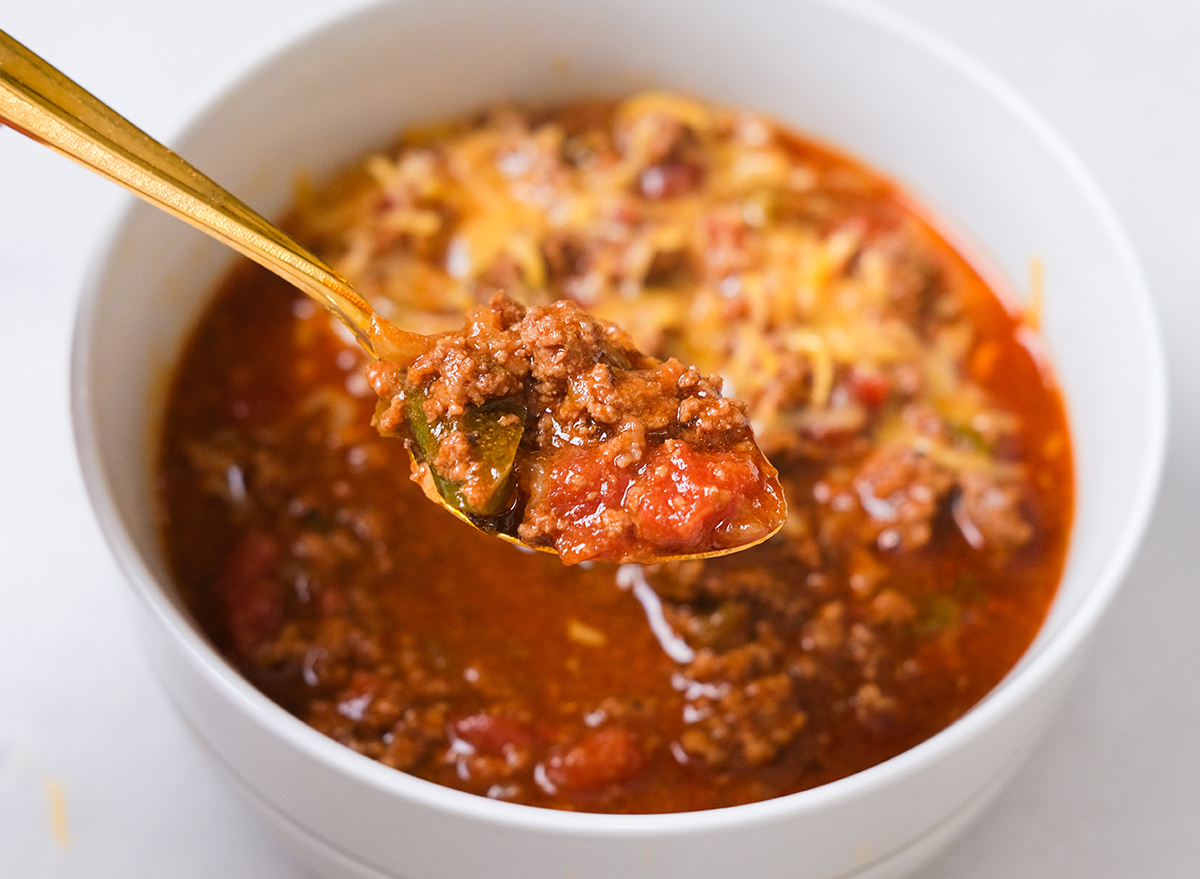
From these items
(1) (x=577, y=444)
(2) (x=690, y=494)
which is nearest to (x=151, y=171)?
(1) (x=577, y=444)

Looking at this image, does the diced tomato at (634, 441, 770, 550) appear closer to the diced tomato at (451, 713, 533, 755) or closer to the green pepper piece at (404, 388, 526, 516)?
the green pepper piece at (404, 388, 526, 516)

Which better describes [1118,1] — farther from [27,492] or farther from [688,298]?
[27,492]

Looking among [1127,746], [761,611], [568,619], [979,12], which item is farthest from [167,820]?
[979,12]

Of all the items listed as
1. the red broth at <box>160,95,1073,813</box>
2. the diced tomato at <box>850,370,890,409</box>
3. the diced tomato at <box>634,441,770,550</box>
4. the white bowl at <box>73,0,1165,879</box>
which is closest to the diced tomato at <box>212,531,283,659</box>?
the red broth at <box>160,95,1073,813</box>

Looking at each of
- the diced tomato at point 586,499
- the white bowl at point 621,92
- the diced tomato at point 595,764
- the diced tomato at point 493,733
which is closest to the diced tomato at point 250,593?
the white bowl at point 621,92

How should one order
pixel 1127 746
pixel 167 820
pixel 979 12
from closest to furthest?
pixel 167 820 < pixel 1127 746 < pixel 979 12

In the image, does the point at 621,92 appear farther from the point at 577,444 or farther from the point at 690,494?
the point at 690,494

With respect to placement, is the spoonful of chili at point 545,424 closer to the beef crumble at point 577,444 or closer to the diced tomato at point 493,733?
the beef crumble at point 577,444

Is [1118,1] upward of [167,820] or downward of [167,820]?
upward
